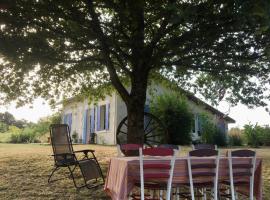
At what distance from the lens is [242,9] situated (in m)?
6.17

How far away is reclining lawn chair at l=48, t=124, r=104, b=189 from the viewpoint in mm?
8156

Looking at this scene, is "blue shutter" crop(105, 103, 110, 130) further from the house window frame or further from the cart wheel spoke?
the cart wheel spoke

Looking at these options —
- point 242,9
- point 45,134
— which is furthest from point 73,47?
point 45,134

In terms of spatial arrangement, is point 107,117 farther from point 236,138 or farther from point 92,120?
point 236,138

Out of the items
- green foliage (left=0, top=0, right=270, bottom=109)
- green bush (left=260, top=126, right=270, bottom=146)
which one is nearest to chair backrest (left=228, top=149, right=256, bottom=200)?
green foliage (left=0, top=0, right=270, bottom=109)

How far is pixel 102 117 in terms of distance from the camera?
22312 millimetres

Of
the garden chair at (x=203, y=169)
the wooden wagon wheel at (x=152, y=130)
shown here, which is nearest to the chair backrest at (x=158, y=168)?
the garden chair at (x=203, y=169)

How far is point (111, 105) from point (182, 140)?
404cm

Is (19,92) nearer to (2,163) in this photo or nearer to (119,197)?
(2,163)

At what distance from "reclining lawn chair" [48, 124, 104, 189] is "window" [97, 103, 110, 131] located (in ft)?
38.7

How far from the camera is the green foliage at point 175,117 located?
2031cm

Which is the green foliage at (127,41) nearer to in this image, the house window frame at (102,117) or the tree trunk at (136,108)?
the tree trunk at (136,108)

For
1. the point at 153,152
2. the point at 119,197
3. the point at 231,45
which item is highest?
the point at 231,45

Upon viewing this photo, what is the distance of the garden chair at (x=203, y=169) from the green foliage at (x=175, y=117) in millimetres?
14265
